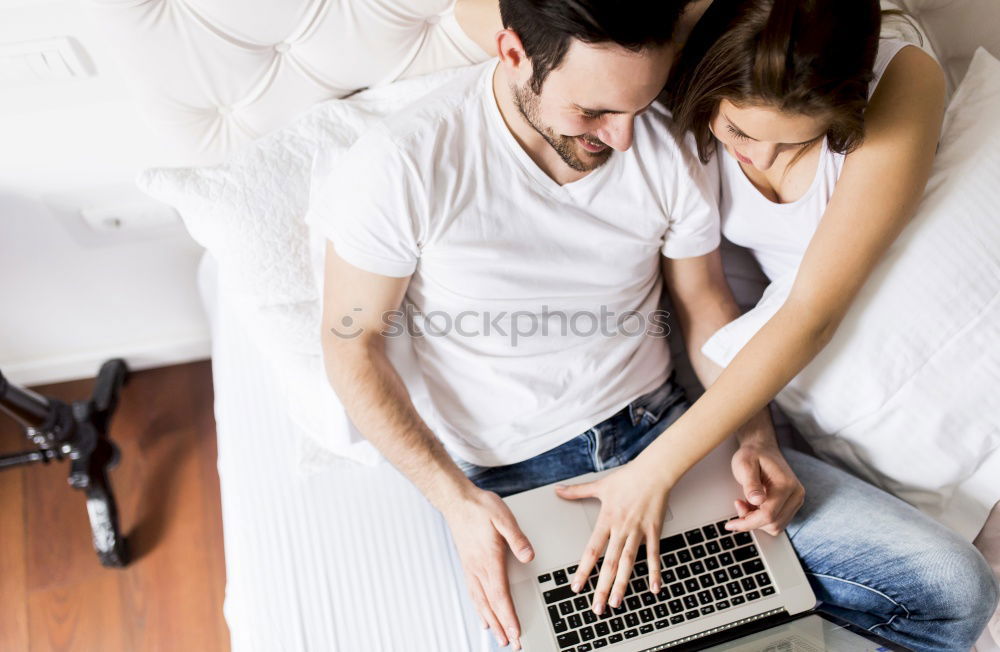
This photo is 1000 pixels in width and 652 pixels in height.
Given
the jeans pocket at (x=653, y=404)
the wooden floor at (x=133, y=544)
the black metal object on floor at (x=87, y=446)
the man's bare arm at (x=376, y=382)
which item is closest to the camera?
the man's bare arm at (x=376, y=382)

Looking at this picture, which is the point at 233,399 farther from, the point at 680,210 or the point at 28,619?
the point at 680,210

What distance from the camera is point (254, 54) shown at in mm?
1035

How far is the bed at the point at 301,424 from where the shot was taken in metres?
1.00

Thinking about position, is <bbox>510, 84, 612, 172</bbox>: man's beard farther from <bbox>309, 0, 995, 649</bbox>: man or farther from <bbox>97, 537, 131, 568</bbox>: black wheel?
<bbox>97, 537, 131, 568</bbox>: black wheel

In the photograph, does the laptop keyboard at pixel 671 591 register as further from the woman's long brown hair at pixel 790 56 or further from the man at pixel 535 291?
the woman's long brown hair at pixel 790 56

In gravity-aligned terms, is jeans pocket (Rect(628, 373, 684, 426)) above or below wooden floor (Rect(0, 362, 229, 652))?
above

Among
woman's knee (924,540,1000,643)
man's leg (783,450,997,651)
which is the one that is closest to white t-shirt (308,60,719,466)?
man's leg (783,450,997,651)

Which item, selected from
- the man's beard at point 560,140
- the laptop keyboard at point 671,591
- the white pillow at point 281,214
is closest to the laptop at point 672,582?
the laptop keyboard at point 671,591

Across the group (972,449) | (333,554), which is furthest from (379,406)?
(972,449)

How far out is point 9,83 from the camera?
3.50 feet

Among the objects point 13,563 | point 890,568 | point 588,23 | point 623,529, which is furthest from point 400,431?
point 13,563

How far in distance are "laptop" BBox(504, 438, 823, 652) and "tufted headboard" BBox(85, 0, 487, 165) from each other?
0.65 metres

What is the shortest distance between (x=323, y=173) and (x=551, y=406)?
1.57ft

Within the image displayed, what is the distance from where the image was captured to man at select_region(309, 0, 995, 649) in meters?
0.95
